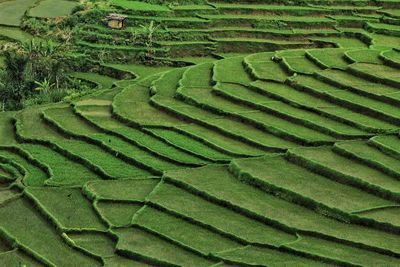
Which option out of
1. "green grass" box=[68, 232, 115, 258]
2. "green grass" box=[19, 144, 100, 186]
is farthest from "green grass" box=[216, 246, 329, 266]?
"green grass" box=[19, 144, 100, 186]

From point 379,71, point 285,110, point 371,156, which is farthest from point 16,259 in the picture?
point 379,71

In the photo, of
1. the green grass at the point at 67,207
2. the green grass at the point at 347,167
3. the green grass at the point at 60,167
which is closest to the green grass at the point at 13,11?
the green grass at the point at 60,167

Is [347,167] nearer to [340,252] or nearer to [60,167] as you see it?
[340,252]

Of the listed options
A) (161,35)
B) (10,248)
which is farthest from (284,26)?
(10,248)

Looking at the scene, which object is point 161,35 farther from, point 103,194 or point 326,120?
point 103,194

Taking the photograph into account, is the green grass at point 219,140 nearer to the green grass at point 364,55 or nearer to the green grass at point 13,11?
the green grass at point 364,55
